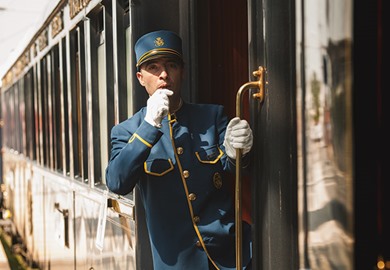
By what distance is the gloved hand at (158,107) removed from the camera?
2.07 metres

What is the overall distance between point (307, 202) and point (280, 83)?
342mm

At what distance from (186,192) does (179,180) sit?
6 centimetres

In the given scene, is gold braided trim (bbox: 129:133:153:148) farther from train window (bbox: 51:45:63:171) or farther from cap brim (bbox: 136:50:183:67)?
train window (bbox: 51:45:63:171)

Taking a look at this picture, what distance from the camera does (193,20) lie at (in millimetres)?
2699

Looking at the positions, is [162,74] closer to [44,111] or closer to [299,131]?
[299,131]

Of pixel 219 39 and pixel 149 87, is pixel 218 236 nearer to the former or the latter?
pixel 149 87

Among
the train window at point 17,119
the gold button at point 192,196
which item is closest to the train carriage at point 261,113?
the gold button at point 192,196

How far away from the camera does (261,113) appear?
1.79 meters

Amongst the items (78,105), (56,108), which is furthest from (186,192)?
(56,108)

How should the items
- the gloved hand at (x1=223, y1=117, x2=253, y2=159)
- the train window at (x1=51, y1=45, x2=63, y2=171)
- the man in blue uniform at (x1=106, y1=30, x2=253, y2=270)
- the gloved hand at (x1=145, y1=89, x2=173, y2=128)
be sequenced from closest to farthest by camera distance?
the gloved hand at (x1=223, y1=117, x2=253, y2=159)
the gloved hand at (x1=145, y1=89, x2=173, y2=128)
the man in blue uniform at (x1=106, y1=30, x2=253, y2=270)
the train window at (x1=51, y1=45, x2=63, y2=171)

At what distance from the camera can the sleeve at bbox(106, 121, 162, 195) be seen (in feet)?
6.86

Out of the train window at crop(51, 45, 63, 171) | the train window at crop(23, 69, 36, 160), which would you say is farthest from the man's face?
the train window at crop(23, 69, 36, 160)
